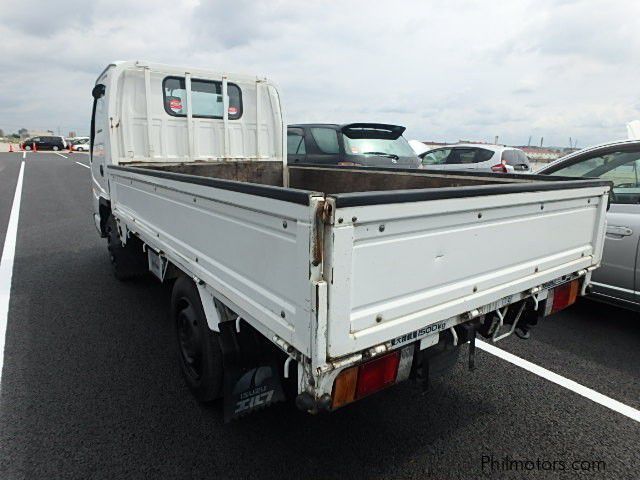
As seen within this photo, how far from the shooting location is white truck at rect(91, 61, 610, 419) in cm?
170

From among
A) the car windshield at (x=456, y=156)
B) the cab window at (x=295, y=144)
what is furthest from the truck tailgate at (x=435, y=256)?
the car windshield at (x=456, y=156)

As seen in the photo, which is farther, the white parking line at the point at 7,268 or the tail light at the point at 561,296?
the white parking line at the point at 7,268

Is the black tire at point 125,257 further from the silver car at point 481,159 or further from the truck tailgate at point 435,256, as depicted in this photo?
the silver car at point 481,159

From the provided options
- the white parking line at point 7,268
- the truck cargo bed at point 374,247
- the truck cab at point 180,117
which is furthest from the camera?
the truck cab at point 180,117

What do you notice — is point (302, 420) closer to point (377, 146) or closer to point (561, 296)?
point (561, 296)

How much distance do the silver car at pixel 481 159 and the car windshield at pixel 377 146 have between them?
7.26 feet

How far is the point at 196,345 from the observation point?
279cm

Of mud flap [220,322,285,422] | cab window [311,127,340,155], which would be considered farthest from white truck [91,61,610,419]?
cab window [311,127,340,155]

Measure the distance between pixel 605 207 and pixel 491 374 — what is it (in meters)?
1.42

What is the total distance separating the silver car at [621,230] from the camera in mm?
3699

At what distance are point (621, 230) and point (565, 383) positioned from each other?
1.47 meters

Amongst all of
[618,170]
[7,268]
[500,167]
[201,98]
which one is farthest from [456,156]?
[7,268]

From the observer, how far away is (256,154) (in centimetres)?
521

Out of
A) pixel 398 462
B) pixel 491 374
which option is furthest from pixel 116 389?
pixel 491 374
